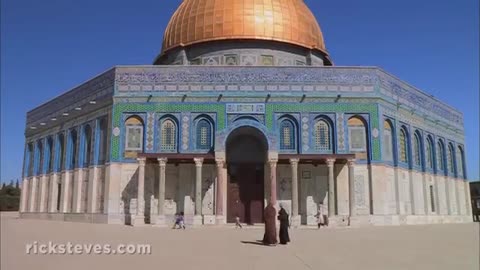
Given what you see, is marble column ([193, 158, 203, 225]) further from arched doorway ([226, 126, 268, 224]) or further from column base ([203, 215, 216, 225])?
arched doorway ([226, 126, 268, 224])

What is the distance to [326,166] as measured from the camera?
2339 cm

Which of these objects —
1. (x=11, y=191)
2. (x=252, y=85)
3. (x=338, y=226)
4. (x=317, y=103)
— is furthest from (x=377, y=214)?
(x=11, y=191)

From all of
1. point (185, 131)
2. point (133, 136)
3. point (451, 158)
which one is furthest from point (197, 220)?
point (451, 158)

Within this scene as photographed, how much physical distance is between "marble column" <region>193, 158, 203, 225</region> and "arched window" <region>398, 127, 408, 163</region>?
11159mm

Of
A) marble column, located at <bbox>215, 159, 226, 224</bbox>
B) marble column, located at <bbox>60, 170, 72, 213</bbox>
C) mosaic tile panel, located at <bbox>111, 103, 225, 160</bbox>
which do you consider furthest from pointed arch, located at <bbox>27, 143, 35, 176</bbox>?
marble column, located at <bbox>215, 159, 226, 224</bbox>

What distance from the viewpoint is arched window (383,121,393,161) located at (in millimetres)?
24328

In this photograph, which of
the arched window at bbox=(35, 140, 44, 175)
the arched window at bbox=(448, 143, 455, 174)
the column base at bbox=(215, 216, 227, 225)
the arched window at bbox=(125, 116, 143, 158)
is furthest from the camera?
the arched window at bbox=(448, 143, 455, 174)

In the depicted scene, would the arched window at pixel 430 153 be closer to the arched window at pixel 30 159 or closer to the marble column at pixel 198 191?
the marble column at pixel 198 191

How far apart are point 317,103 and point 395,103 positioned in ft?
15.8

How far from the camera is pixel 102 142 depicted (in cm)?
2495

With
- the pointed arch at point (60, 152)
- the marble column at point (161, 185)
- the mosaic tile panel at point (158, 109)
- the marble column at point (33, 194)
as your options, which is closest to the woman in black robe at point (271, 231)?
the marble column at point (161, 185)

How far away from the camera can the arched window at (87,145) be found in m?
25.9

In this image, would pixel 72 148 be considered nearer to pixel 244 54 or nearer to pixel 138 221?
pixel 138 221

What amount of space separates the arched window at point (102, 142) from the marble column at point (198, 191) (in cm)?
552
